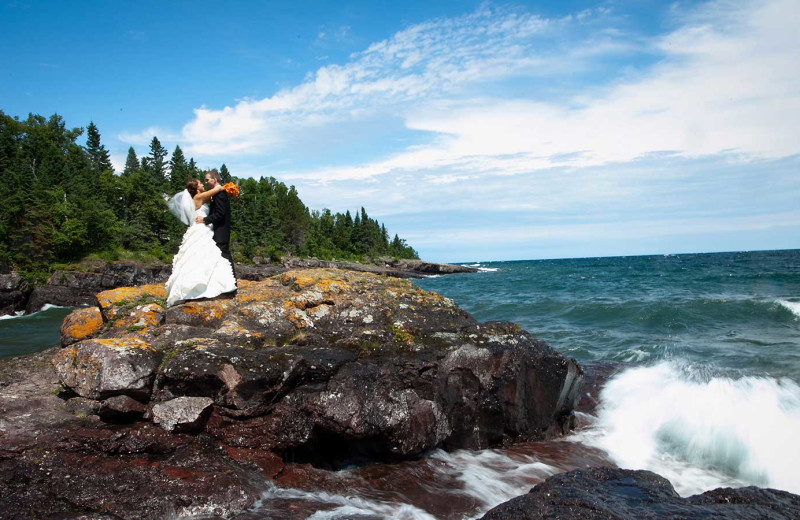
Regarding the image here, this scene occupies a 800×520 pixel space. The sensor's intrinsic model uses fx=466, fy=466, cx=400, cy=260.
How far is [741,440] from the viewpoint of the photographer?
8742mm

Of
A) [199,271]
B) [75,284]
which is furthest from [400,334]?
Answer: [75,284]

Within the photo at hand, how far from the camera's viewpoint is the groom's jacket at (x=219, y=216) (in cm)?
888

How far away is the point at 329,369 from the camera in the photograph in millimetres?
6488

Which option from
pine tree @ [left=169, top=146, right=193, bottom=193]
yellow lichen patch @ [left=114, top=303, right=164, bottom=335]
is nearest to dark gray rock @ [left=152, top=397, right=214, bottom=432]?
yellow lichen patch @ [left=114, top=303, right=164, bottom=335]

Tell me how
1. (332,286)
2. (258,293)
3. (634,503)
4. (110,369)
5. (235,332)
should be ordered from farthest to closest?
(332,286)
(258,293)
(235,332)
(110,369)
(634,503)

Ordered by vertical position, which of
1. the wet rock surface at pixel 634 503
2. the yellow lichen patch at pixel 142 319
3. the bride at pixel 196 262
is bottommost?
the wet rock surface at pixel 634 503

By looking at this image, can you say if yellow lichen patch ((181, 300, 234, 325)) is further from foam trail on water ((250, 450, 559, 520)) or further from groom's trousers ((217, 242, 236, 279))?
foam trail on water ((250, 450, 559, 520))

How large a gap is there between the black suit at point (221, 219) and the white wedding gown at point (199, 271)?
17 centimetres

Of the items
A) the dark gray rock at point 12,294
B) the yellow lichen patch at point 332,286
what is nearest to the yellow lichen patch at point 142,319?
the yellow lichen patch at point 332,286

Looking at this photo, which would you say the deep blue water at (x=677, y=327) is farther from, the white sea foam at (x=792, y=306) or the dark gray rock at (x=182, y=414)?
the dark gray rock at (x=182, y=414)

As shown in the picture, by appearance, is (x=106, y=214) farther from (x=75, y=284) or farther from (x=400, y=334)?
(x=400, y=334)

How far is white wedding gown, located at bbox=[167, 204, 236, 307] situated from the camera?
315 inches

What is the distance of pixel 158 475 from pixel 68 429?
1324mm

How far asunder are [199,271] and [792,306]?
25659 millimetres
